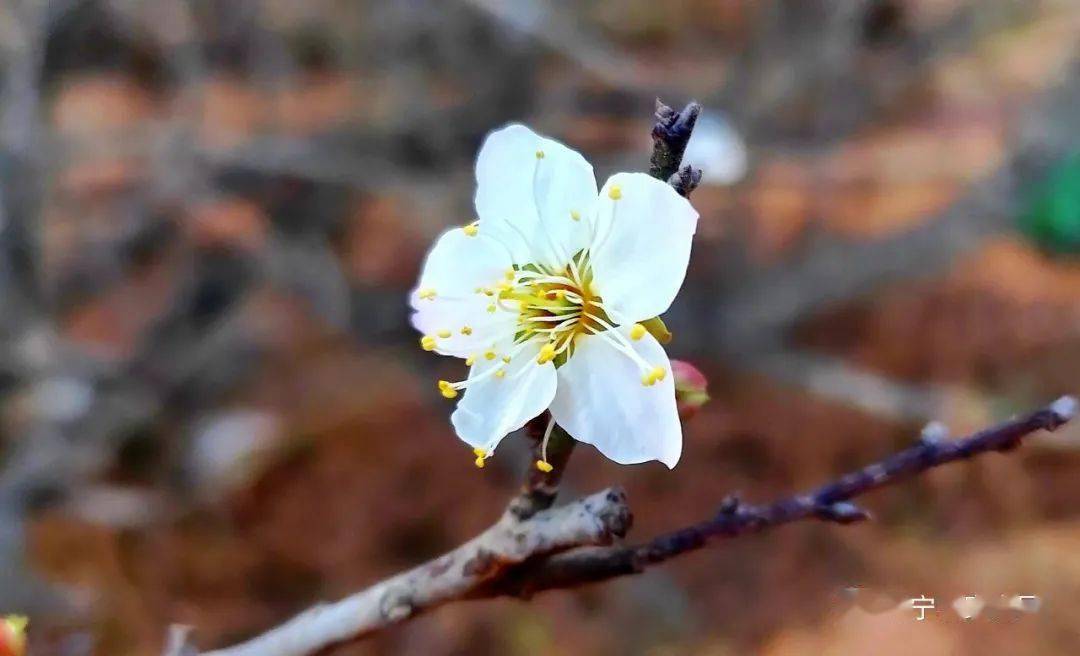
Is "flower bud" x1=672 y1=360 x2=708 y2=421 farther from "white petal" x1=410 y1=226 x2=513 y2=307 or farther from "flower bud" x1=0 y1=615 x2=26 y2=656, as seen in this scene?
"flower bud" x1=0 y1=615 x2=26 y2=656

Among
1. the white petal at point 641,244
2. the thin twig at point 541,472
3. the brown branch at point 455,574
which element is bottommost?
the brown branch at point 455,574

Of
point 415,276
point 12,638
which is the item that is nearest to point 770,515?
point 12,638

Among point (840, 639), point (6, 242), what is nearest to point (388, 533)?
point (6, 242)

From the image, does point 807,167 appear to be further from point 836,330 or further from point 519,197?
point 519,197

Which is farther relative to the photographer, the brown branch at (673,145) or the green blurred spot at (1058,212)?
the green blurred spot at (1058,212)

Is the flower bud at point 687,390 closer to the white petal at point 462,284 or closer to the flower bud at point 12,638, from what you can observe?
the white petal at point 462,284

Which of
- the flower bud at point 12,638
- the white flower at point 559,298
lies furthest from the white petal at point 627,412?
the flower bud at point 12,638
